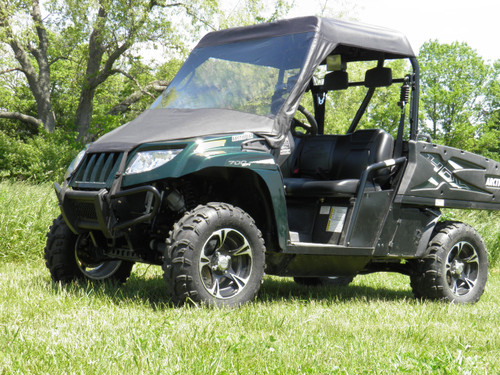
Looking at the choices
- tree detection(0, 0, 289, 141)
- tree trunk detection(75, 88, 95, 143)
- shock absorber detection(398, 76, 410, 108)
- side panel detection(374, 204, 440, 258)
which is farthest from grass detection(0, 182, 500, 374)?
tree trunk detection(75, 88, 95, 143)

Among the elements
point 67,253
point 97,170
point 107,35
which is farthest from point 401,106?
point 107,35

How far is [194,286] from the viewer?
4.36 metres

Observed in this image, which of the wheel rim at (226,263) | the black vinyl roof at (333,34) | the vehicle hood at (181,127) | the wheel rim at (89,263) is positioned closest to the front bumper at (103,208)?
the vehicle hood at (181,127)

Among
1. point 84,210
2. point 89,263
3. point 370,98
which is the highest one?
point 370,98

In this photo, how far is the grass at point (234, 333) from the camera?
10.2 ft

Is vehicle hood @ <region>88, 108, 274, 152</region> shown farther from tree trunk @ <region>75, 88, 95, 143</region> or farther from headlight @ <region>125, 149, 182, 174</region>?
tree trunk @ <region>75, 88, 95, 143</region>

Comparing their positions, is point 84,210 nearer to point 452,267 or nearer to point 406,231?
point 406,231

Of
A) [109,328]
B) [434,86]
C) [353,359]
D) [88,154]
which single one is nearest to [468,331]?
[353,359]

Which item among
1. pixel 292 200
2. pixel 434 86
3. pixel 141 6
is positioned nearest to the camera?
pixel 292 200

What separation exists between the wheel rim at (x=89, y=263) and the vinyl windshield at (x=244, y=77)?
1245mm

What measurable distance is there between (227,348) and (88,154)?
211 centimetres

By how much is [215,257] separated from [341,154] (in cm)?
192

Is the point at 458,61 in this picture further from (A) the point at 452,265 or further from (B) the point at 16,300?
(B) the point at 16,300

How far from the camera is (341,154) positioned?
19.6 feet
